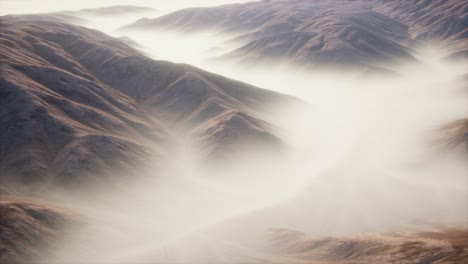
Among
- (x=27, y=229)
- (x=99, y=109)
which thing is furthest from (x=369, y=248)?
(x=99, y=109)

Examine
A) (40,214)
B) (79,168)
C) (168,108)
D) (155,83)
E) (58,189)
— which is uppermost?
(155,83)

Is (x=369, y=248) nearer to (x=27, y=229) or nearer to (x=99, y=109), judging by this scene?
(x=27, y=229)

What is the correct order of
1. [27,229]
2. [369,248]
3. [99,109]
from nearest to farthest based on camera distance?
[27,229]
[369,248]
[99,109]

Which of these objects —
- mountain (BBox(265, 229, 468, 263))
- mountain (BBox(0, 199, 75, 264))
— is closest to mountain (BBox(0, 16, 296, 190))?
mountain (BBox(0, 199, 75, 264))

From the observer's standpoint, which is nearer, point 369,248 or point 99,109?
point 369,248

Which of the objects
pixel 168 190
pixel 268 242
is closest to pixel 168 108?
pixel 168 190

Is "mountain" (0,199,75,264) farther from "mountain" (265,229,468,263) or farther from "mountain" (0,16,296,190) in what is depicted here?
"mountain" (265,229,468,263)

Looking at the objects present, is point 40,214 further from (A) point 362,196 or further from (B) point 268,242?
(A) point 362,196

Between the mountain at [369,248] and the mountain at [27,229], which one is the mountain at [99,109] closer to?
the mountain at [27,229]

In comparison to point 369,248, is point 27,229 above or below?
above

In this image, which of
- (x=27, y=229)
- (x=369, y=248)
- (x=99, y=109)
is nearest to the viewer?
(x=27, y=229)
